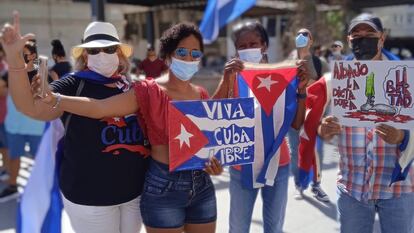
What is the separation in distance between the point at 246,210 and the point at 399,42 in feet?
92.5

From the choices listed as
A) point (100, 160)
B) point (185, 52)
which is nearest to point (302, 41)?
point (185, 52)

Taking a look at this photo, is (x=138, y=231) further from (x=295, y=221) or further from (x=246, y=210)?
(x=295, y=221)

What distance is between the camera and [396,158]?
224 cm

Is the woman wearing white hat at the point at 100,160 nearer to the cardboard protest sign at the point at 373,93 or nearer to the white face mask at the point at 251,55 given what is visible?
the white face mask at the point at 251,55

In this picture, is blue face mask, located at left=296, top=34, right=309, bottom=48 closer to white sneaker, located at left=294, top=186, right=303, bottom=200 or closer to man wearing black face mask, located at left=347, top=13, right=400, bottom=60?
man wearing black face mask, located at left=347, top=13, right=400, bottom=60

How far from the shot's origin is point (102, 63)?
2424 millimetres

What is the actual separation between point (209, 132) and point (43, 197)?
102 cm

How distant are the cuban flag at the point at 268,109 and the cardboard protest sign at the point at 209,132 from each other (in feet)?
Result: 0.91

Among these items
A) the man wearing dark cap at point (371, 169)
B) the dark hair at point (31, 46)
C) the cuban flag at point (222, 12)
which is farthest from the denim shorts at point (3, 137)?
the man wearing dark cap at point (371, 169)

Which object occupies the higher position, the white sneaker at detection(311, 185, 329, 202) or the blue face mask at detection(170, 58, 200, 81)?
the blue face mask at detection(170, 58, 200, 81)

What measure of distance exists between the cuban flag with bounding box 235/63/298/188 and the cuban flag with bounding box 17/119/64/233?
110 cm

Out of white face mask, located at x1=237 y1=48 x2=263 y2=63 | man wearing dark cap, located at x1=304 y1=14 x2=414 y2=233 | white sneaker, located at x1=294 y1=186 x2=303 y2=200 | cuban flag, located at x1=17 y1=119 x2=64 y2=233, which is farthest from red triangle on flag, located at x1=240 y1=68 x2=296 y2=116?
white sneaker, located at x1=294 y1=186 x2=303 y2=200

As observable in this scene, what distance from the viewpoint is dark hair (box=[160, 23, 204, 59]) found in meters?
2.26

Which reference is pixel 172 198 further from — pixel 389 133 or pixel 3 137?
pixel 3 137
